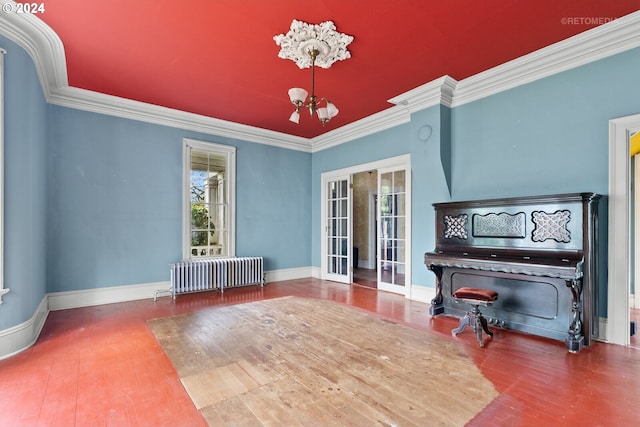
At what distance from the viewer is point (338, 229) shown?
6.62m

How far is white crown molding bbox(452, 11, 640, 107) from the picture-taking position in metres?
3.01

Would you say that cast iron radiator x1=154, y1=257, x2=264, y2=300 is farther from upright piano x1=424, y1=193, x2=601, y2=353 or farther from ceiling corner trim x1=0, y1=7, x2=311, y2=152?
upright piano x1=424, y1=193, x2=601, y2=353

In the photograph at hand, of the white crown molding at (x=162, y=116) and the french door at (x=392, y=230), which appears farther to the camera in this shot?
the french door at (x=392, y=230)

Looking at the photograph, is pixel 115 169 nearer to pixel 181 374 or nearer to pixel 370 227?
pixel 181 374

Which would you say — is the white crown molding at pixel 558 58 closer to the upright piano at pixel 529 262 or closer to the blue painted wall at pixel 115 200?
the upright piano at pixel 529 262

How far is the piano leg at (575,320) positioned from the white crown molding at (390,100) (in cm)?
239

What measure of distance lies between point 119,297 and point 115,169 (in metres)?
A: 2.00

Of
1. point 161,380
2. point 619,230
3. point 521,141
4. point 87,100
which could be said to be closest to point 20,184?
point 87,100

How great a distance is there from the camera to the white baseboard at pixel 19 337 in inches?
110

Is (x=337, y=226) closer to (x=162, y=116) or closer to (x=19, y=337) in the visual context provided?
(x=162, y=116)

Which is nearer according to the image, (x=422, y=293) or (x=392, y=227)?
(x=422, y=293)

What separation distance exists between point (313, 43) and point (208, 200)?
3636 mm

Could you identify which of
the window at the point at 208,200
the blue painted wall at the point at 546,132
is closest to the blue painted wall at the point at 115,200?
the window at the point at 208,200

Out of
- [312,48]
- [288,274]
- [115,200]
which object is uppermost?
[312,48]
